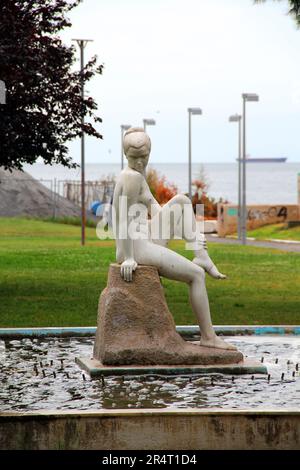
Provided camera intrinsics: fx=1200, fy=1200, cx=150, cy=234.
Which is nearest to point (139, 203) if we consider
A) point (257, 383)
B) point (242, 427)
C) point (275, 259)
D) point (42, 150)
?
point (257, 383)

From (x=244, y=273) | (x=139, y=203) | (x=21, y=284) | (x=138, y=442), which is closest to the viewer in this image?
(x=138, y=442)

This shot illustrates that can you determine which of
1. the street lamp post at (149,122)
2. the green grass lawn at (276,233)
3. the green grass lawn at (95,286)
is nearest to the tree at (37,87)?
the green grass lawn at (95,286)

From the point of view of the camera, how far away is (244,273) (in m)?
27.5

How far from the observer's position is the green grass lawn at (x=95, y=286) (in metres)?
18.0

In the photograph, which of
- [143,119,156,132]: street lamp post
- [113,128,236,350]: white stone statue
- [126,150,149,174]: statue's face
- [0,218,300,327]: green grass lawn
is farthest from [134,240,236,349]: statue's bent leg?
[143,119,156,132]: street lamp post

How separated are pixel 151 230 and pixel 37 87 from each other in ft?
30.9

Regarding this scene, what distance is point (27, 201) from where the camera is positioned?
62.8m

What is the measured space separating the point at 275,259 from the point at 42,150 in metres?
13.8

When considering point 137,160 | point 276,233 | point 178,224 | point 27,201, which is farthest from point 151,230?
Result: point 27,201

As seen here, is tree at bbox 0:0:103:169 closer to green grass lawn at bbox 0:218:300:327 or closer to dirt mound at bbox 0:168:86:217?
green grass lawn at bbox 0:218:300:327

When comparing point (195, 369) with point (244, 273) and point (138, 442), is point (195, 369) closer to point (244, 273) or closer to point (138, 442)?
point (138, 442)

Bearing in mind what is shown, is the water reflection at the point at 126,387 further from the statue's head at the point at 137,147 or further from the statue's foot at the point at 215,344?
the statue's head at the point at 137,147

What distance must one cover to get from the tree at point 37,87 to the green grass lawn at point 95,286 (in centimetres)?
263
